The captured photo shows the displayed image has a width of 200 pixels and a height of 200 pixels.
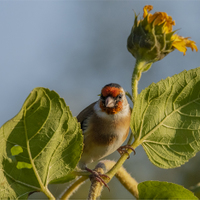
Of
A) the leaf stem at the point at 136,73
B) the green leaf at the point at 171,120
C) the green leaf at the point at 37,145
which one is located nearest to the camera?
the green leaf at the point at 37,145

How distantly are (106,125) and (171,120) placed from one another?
129cm

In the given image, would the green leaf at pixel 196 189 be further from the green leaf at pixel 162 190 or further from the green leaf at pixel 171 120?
the green leaf at pixel 171 120

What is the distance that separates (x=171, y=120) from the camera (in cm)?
160

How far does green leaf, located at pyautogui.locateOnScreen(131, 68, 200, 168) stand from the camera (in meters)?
1.54

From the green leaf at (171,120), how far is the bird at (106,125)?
3.68 feet

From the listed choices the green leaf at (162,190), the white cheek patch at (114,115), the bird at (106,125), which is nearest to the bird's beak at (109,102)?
the bird at (106,125)

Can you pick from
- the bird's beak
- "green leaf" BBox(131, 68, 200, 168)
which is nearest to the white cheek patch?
the bird's beak

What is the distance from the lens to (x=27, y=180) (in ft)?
4.44

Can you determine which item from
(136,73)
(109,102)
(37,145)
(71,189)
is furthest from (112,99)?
(37,145)

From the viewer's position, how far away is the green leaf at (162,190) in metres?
1.43

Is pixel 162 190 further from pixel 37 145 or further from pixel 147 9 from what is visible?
pixel 147 9

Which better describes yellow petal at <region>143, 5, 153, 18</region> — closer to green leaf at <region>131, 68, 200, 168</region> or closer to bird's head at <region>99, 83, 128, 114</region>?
bird's head at <region>99, 83, 128, 114</region>

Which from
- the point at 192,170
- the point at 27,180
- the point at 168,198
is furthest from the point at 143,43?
the point at 192,170

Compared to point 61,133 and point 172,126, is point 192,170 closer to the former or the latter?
point 172,126
